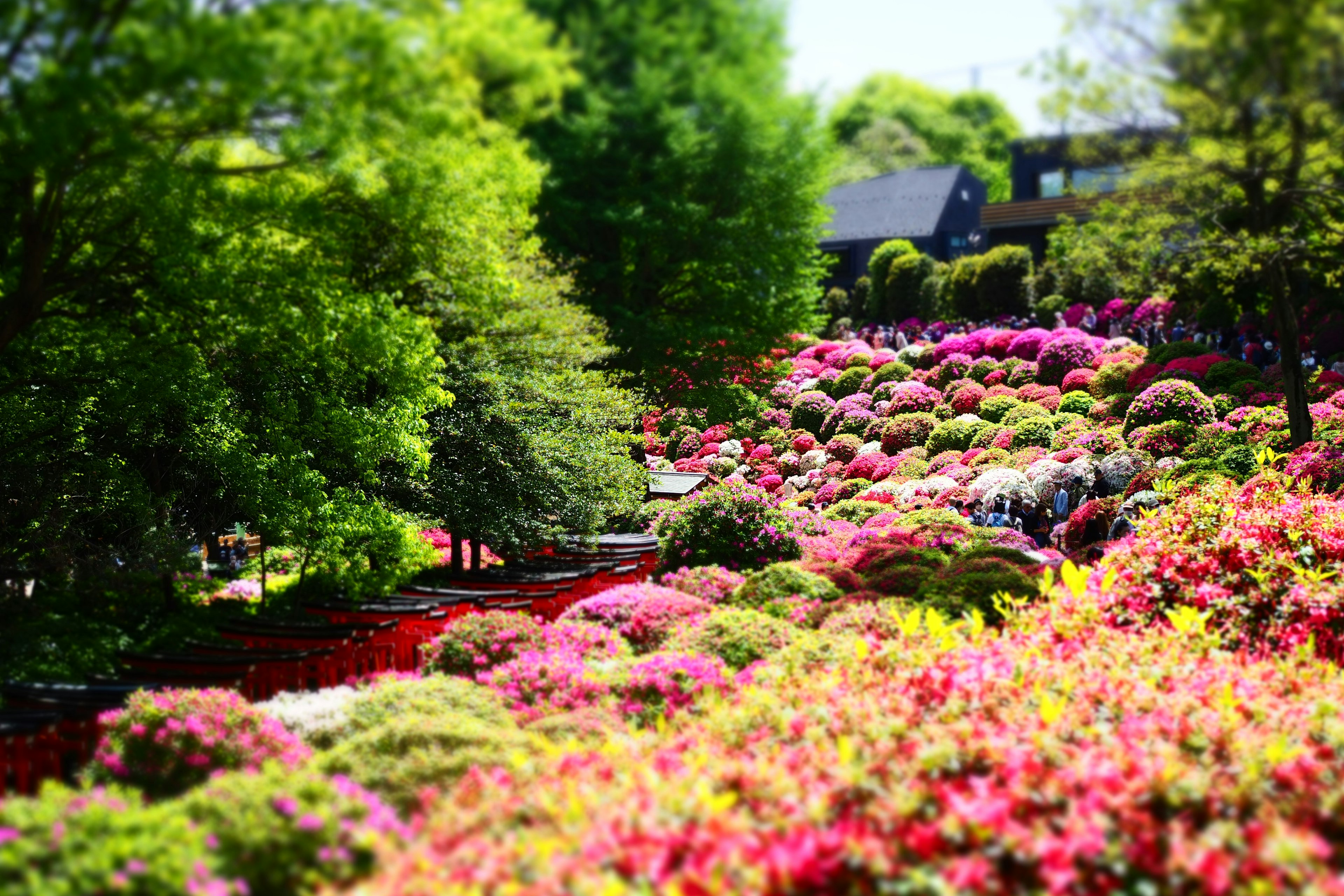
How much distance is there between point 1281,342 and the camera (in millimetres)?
17203

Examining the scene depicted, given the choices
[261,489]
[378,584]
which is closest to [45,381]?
[261,489]

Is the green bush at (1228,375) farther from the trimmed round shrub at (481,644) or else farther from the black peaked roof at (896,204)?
the black peaked roof at (896,204)

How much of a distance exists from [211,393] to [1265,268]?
14.9 metres

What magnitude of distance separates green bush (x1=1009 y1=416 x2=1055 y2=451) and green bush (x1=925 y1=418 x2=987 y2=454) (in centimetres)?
137

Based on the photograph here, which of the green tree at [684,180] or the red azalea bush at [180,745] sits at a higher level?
the green tree at [684,180]

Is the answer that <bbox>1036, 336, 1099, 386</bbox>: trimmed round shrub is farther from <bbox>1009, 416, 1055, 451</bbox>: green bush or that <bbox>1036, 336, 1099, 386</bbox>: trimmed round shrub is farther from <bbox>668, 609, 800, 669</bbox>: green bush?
<bbox>668, 609, 800, 669</bbox>: green bush

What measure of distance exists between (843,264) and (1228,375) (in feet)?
103

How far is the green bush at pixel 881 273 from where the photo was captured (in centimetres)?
4434

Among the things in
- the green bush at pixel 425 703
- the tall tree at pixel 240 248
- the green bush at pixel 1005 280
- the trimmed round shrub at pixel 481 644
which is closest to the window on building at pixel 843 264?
the green bush at pixel 1005 280

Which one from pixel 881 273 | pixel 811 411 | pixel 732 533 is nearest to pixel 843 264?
pixel 881 273

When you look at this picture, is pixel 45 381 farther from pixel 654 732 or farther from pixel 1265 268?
pixel 1265 268

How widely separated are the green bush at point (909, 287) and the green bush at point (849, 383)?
9.75m

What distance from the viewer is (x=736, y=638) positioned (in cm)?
996

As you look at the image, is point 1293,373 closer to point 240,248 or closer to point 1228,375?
point 1228,375
